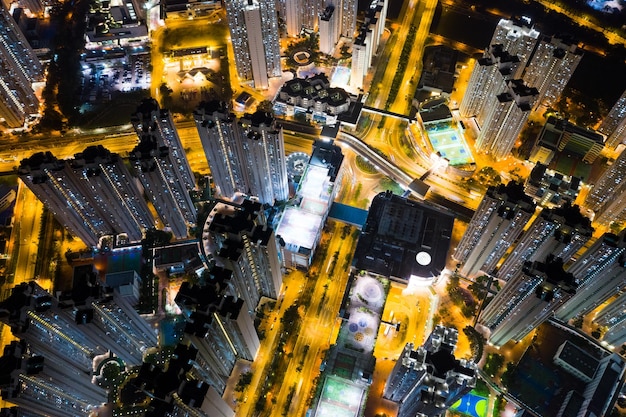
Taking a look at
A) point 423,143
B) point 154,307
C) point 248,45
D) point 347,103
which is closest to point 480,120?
point 423,143

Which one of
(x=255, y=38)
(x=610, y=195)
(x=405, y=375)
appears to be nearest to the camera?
(x=405, y=375)

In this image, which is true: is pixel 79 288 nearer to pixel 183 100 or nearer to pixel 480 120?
pixel 183 100

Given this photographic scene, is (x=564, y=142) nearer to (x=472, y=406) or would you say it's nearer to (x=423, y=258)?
(x=423, y=258)

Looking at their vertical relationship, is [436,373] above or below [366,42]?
below

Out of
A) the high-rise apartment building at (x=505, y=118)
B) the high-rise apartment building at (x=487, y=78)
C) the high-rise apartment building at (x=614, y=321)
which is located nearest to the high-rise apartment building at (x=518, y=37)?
the high-rise apartment building at (x=487, y=78)

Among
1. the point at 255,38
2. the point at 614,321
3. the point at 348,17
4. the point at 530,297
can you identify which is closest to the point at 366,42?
the point at 348,17

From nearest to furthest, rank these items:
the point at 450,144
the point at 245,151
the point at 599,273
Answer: the point at 599,273 < the point at 245,151 < the point at 450,144

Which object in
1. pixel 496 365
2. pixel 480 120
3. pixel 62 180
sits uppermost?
pixel 480 120
